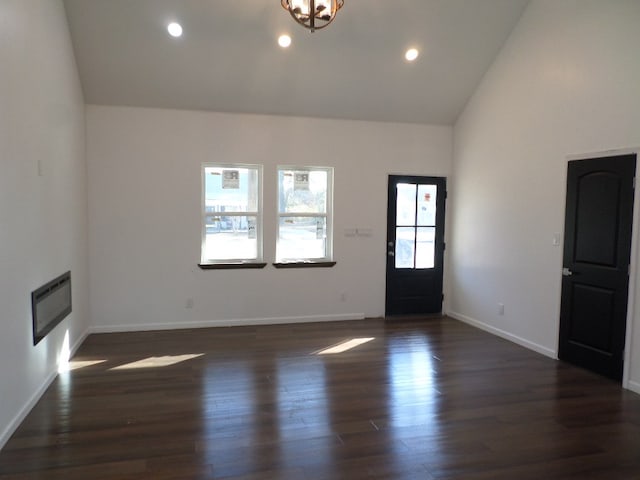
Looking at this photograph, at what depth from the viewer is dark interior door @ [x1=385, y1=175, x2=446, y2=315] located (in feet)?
20.0

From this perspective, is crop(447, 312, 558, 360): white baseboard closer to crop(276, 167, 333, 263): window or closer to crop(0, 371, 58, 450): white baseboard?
crop(276, 167, 333, 263): window

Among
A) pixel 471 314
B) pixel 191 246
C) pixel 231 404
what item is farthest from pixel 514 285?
pixel 191 246

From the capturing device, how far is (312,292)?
586cm

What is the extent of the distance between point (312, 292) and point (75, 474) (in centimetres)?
369

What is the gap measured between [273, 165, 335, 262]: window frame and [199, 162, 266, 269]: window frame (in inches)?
8.3

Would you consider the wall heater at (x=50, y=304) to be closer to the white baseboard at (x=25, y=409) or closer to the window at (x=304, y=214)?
the white baseboard at (x=25, y=409)

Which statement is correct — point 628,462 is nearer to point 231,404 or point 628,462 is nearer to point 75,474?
point 231,404

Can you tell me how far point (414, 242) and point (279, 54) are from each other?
2955 millimetres

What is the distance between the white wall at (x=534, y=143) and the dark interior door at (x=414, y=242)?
27cm

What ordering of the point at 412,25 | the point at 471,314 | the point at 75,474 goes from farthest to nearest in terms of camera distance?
the point at 471,314
the point at 412,25
the point at 75,474

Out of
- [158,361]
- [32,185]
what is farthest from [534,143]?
[32,185]

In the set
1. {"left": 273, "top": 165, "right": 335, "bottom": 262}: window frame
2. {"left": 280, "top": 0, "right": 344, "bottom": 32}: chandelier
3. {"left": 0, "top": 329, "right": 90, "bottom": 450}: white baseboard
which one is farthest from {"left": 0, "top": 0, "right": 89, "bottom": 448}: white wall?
{"left": 273, "top": 165, "right": 335, "bottom": 262}: window frame

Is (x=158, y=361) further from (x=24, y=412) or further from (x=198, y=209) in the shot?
(x=198, y=209)

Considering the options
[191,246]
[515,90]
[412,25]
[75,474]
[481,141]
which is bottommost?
[75,474]
